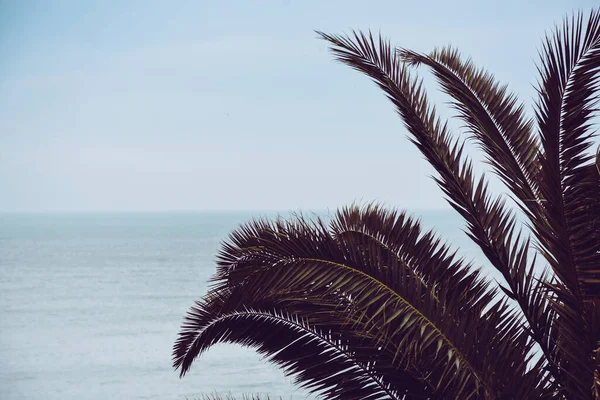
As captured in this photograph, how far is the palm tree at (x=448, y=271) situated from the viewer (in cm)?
393

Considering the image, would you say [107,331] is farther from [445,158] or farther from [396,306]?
[396,306]

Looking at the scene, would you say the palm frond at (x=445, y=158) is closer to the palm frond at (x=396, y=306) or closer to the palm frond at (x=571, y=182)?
the palm frond at (x=396, y=306)

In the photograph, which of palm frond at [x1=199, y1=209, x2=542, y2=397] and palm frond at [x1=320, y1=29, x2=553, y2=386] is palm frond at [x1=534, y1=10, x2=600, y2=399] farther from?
palm frond at [x1=320, y1=29, x2=553, y2=386]

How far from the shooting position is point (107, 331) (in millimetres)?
41375

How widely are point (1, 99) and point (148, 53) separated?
25380 millimetres

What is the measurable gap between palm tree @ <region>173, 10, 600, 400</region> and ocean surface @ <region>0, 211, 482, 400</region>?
31.4 ft

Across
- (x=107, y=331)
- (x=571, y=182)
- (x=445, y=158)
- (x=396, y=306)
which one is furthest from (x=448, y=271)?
(x=107, y=331)

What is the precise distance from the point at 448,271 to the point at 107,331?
128 ft

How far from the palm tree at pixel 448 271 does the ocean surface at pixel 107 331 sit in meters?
9.58

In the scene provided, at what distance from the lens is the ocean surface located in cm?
2981

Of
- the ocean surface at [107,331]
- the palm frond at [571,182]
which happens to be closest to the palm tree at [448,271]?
the palm frond at [571,182]

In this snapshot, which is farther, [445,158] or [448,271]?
[445,158]

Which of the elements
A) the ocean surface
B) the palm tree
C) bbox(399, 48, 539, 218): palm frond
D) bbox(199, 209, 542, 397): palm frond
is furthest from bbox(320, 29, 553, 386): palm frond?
the ocean surface

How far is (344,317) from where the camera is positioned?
4320 mm
